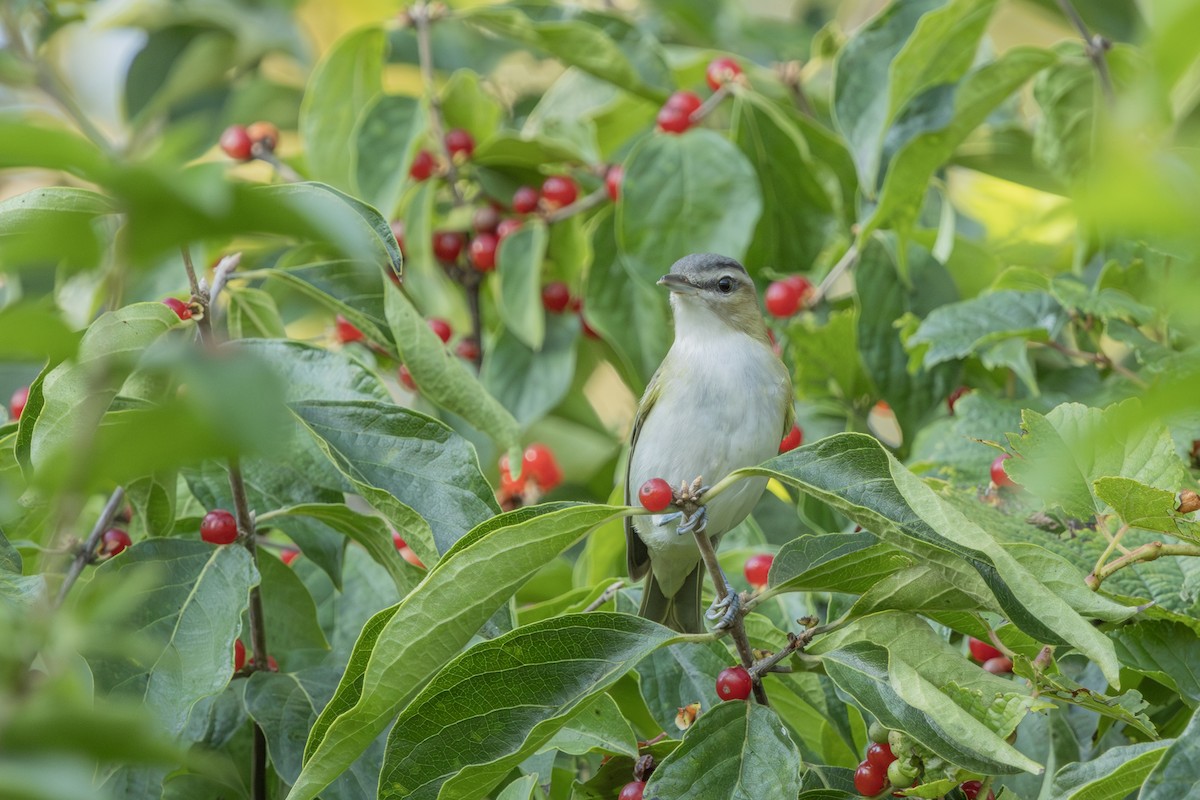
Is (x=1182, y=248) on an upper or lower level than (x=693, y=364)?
upper

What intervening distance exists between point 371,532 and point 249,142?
1.58 metres

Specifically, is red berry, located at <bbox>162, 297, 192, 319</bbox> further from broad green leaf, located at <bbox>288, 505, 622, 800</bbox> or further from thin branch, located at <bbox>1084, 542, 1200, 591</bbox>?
thin branch, located at <bbox>1084, 542, 1200, 591</bbox>

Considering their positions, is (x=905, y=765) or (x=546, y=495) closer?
(x=905, y=765)

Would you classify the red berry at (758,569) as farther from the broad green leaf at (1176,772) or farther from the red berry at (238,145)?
the red berry at (238,145)

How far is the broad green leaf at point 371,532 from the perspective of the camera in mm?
1858

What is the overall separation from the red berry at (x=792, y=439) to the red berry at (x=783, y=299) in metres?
0.29

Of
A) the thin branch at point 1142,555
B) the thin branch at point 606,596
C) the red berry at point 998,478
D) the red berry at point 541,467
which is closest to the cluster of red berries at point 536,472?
the red berry at point 541,467

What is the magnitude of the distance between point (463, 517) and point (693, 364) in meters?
1.20

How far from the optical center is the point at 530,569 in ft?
5.02

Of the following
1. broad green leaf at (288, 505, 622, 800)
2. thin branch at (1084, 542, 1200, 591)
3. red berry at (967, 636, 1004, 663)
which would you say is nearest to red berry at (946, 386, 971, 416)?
red berry at (967, 636, 1004, 663)

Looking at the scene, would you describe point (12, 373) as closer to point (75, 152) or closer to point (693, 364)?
point (693, 364)

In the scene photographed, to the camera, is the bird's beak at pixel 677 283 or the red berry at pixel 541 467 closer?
the bird's beak at pixel 677 283

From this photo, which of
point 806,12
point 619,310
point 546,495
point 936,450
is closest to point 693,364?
point 619,310

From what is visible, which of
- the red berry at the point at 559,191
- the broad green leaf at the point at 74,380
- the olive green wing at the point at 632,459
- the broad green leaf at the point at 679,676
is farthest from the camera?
the red berry at the point at 559,191
